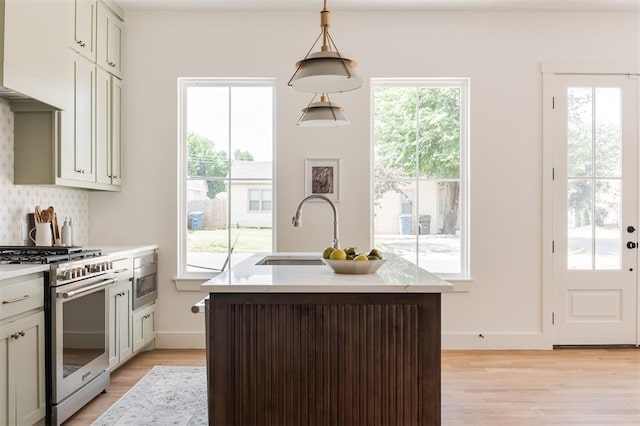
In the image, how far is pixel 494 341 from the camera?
446 centimetres

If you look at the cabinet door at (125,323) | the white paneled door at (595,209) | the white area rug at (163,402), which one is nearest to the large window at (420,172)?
the white paneled door at (595,209)

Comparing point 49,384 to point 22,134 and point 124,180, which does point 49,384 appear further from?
point 124,180

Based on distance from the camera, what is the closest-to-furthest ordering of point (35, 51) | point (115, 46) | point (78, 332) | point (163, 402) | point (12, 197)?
point (35, 51) → point (78, 332) → point (163, 402) → point (12, 197) → point (115, 46)

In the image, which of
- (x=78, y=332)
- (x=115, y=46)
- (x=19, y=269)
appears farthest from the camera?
(x=115, y=46)

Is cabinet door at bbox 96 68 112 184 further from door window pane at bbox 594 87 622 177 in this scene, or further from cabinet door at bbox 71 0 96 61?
door window pane at bbox 594 87 622 177

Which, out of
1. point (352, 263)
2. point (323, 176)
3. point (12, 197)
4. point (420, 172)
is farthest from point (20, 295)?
point (420, 172)

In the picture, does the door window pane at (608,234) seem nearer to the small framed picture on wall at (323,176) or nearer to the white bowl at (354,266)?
the small framed picture on wall at (323,176)

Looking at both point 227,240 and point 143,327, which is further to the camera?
point 227,240

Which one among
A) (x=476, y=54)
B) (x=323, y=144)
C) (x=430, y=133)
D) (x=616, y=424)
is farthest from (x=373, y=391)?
(x=476, y=54)

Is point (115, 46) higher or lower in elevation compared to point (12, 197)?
higher

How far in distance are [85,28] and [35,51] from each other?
0.94m

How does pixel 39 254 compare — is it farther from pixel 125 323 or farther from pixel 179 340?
pixel 179 340

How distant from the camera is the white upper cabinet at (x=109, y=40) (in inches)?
156

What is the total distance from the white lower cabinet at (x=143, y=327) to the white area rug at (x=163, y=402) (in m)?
0.32
